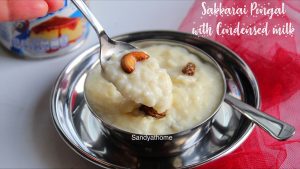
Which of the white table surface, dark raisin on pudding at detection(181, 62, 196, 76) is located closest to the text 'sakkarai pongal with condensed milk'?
the white table surface

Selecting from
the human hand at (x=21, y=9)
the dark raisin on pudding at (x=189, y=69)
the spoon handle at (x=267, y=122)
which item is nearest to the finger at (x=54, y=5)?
the human hand at (x=21, y=9)

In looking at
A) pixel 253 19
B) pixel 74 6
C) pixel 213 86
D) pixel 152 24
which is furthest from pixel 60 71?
pixel 253 19

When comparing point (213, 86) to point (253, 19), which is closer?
point (213, 86)

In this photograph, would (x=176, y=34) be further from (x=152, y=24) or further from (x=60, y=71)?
(x=60, y=71)

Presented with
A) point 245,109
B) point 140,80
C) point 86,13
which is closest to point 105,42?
point 86,13

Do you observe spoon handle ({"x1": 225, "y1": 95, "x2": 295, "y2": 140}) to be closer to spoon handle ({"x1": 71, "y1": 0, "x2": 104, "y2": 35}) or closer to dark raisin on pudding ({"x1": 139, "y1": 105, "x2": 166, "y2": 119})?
dark raisin on pudding ({"x1": 139, "y1": 105, "x2": 166, "y2": 119})

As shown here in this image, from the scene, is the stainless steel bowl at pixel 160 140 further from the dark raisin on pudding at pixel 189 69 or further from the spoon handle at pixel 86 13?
the spoon handle at pixel 86 13

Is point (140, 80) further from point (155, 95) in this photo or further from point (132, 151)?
point (132, 151)
